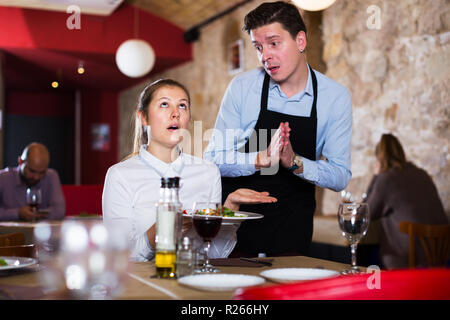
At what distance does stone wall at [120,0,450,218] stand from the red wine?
169 cm

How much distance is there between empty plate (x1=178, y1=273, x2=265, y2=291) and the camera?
105 centimetres

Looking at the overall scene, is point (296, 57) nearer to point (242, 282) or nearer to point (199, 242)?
point (199, 242)

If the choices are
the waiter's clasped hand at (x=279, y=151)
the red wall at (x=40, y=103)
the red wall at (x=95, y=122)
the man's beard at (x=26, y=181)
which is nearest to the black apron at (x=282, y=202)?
the waiter's clasped hand at (x=279, y=151)

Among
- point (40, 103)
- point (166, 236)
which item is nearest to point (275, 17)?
point (166, 236)

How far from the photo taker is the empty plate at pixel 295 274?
117cm

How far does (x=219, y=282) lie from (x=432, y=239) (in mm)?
2341

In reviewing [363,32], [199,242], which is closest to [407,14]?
[363,32]

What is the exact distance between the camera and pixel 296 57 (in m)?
2.17

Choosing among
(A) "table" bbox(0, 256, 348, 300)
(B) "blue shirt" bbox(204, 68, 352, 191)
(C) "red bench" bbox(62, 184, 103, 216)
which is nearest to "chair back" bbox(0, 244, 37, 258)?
(A) "table" bbox(0, 256, 348, 300)

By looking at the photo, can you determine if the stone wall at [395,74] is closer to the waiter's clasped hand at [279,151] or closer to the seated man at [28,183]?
the waiter's clasped hand at [279,151]

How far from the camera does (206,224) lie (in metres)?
1.32

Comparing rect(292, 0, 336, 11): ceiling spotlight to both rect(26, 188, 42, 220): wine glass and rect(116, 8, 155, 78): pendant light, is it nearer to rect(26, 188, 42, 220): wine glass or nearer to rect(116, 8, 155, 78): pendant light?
rect(26, 188, 42, 220): wine glass

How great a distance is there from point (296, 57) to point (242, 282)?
1251 mm

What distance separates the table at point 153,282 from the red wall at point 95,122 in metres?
8.36
